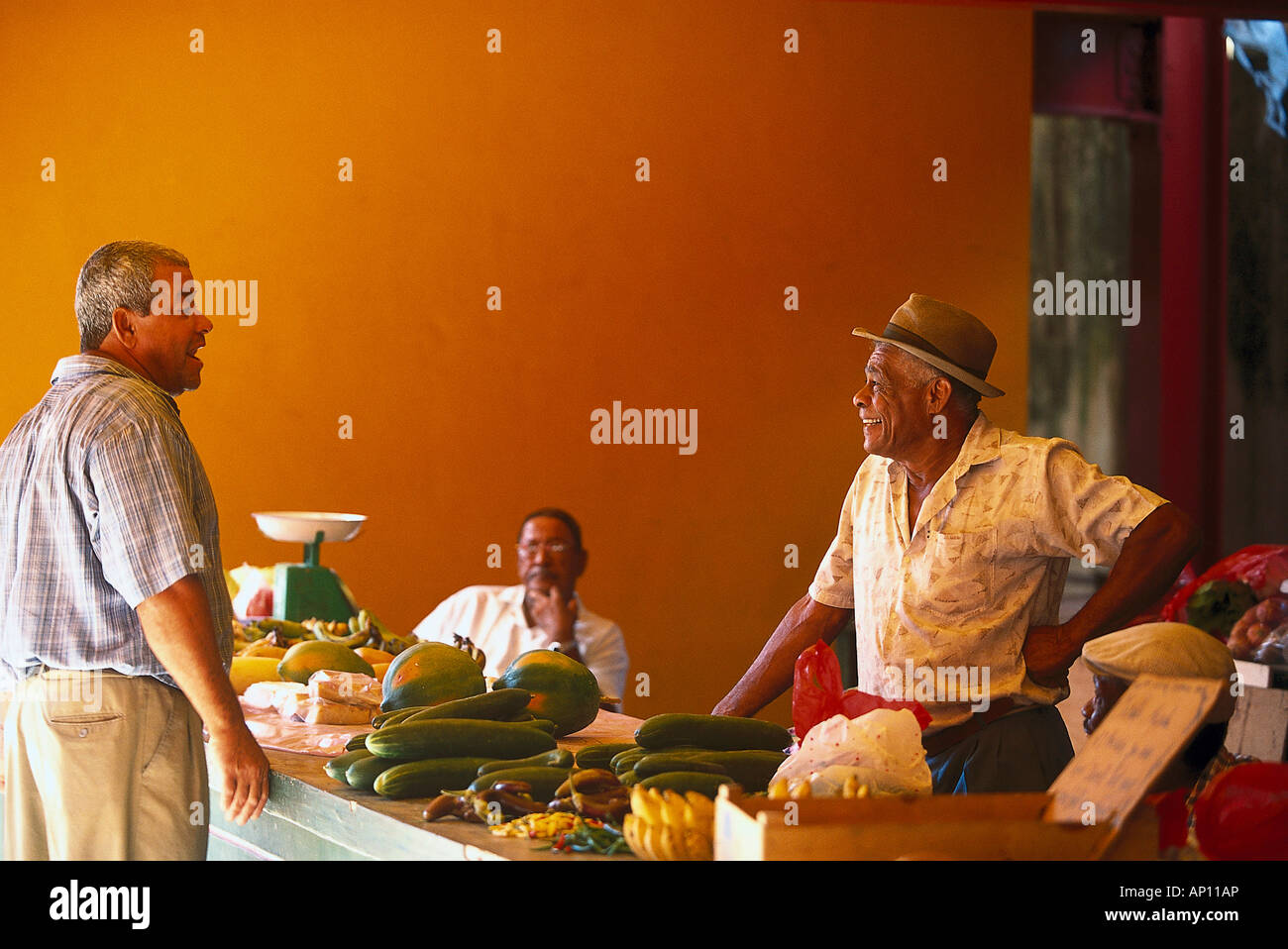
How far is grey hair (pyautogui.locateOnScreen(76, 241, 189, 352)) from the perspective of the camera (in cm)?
233

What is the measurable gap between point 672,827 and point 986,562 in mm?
1128

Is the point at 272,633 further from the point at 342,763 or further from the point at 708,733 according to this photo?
the point at 708,733

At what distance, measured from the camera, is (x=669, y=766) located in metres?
2.01

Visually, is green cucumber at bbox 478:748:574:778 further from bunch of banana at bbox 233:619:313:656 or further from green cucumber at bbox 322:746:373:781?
bunch of banana at bbox 233:619:313:656

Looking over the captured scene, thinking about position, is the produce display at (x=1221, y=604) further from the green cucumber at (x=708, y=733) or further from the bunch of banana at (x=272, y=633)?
the bunch of banana at (x=272, y=633)

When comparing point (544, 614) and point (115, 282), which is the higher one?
point (115, 282)

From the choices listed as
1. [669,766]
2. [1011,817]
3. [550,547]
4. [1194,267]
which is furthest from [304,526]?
[1194,267]

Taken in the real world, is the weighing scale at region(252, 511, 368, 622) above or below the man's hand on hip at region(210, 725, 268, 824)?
above

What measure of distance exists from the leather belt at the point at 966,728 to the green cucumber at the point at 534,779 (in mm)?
858

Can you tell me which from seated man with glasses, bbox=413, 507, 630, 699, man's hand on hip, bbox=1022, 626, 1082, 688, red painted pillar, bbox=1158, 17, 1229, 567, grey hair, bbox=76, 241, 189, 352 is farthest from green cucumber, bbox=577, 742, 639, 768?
red painted pillar, bbox=1158, 17, 1229, 567

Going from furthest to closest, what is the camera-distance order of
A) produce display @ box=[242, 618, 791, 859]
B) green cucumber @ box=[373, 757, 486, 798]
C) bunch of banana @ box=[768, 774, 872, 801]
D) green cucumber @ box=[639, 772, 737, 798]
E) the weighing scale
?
the weighing scale → green cucumber @ box=[373, 757, 486, 798] → green cucumber @ box=[639, 772, 737, 798] → produce display @ box=[242, 618, 791, 859] → bunch of banana @ box=[768, 774, 872, 801]

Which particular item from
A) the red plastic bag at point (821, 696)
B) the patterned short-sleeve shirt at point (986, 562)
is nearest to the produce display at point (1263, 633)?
the patterned short-sleeve shirt at point (986, 562)

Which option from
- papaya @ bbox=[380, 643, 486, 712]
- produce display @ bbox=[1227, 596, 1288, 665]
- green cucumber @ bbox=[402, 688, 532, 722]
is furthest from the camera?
produce display @ bbox=[1227, 596, 1288, 665]

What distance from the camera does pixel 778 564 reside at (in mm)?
5922
